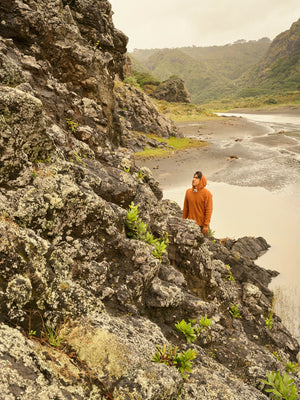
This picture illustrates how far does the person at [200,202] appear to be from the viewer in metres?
7.78

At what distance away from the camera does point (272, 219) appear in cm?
1421

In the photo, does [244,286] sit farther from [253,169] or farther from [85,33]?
[253,169]

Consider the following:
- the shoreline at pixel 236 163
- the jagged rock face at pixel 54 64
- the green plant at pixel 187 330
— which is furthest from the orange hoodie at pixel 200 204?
the shoreline at pixel 236 163

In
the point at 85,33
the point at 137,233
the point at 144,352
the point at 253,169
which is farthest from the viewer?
the point at 253,169

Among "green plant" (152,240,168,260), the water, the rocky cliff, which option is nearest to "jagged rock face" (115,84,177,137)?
the water

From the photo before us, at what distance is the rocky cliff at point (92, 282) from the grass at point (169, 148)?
22328mm

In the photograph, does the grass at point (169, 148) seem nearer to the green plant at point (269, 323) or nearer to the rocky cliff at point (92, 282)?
the rocky cliff at point (92, 282)

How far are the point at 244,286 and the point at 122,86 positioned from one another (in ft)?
126

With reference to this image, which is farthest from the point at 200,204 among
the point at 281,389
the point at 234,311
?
the point at 281,389

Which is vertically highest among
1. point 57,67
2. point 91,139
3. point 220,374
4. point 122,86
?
point 122,86

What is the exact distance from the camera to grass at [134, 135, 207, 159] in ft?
101

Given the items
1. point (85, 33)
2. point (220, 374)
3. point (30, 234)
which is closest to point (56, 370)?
point (30, 234)

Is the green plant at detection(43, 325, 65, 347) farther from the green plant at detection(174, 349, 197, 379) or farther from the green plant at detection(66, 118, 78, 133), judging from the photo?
the green plant at detection(66, 118, 78, 133)

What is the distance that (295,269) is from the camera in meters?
10.1
